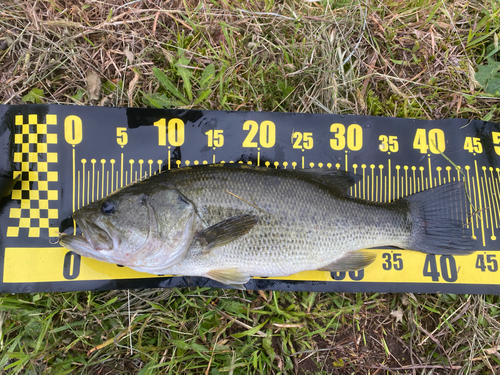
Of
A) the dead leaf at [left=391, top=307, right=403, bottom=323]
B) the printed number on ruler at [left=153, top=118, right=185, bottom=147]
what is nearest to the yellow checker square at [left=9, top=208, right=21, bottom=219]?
the printed number on ruler at [left=153, top=118, right=185, bottom=147]

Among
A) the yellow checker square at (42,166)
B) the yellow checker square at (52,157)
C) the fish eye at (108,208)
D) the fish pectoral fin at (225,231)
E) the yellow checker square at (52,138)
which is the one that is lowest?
the fish pectoral fin at (225,231)

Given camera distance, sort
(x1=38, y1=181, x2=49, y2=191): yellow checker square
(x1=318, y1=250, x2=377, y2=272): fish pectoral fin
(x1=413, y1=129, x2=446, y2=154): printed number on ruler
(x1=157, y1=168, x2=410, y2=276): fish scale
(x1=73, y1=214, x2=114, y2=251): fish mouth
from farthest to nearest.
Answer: (x1=413, y1=129, x2=446, y2=154): printed number on ruler
(x1=38, y1=181, x2=49, y2=191): yellow checker square
(x1=318, y1=250, x2=377, y2=272): fish pectoral fin
(x1=157, y1=168, x2=410, y2=276): fish scale
(x1=73, y1=214, x2=114, y2=251): fish mouth

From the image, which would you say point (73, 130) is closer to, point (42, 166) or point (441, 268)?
point (42, 166)

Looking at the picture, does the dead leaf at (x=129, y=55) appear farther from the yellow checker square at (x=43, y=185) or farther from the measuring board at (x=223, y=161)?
the yellow checker square at (x=43, y=185)

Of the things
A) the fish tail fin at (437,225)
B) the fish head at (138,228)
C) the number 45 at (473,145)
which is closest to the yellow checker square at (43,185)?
the fish head at (138,228)

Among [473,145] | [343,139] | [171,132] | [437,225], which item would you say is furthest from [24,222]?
[473,145]

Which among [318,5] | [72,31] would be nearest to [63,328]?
[72,31]

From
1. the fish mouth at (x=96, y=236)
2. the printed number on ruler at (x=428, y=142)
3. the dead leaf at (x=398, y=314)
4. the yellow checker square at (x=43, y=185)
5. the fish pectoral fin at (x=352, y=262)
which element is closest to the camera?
the fish mouth at (x=96, y=236)

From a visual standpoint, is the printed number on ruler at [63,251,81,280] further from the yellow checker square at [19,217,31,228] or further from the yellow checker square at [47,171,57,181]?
the yellow checker square at [47,171,57,181]

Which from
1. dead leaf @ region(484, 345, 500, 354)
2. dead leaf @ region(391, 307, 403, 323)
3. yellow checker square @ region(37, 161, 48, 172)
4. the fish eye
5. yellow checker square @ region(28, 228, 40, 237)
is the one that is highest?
yellow checker square @ region(37, 161, 48, 172)
